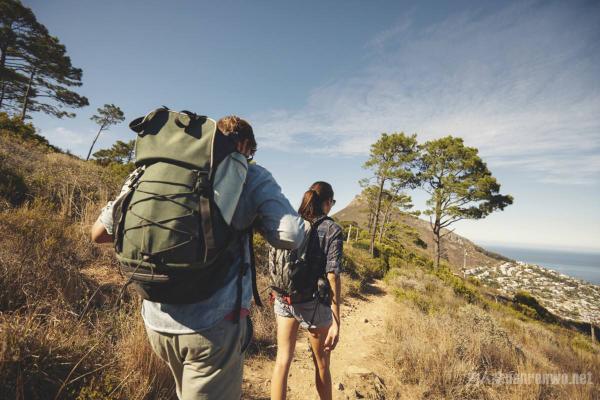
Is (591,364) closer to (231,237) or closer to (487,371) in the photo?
(487,371)

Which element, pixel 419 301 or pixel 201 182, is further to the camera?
pixel 419 301

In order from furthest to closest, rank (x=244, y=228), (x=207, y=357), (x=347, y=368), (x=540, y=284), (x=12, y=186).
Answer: (x=540, y=284)
(x=12, y=186)
(x=347, y=368)
(x=244, y=228)
(x=207, y=357)

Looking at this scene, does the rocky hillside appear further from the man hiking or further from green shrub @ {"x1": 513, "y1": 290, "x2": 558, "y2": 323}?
the man hiking

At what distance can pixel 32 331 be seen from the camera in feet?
5.81

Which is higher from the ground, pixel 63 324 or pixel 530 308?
pixel 63 324

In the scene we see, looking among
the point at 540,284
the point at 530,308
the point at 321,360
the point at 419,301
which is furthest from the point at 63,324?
the point at 540,284

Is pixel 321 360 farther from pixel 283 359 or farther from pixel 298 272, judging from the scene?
pixel 298 272

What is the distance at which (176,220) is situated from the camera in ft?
3.05

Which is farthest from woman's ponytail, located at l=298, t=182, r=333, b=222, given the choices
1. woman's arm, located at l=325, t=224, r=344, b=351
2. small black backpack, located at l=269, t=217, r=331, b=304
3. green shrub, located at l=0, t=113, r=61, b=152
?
green shrub, located at l=0, t=113, r=61, b=152

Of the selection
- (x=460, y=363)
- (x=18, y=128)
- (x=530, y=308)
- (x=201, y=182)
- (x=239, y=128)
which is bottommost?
(x=530, y=308)

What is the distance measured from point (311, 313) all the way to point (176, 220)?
1618mm

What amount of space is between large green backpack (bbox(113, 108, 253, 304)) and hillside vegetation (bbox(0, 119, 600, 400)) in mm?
186

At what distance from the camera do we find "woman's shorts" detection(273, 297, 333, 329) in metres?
2.16

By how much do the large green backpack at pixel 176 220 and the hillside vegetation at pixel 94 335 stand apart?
186 millimetres
